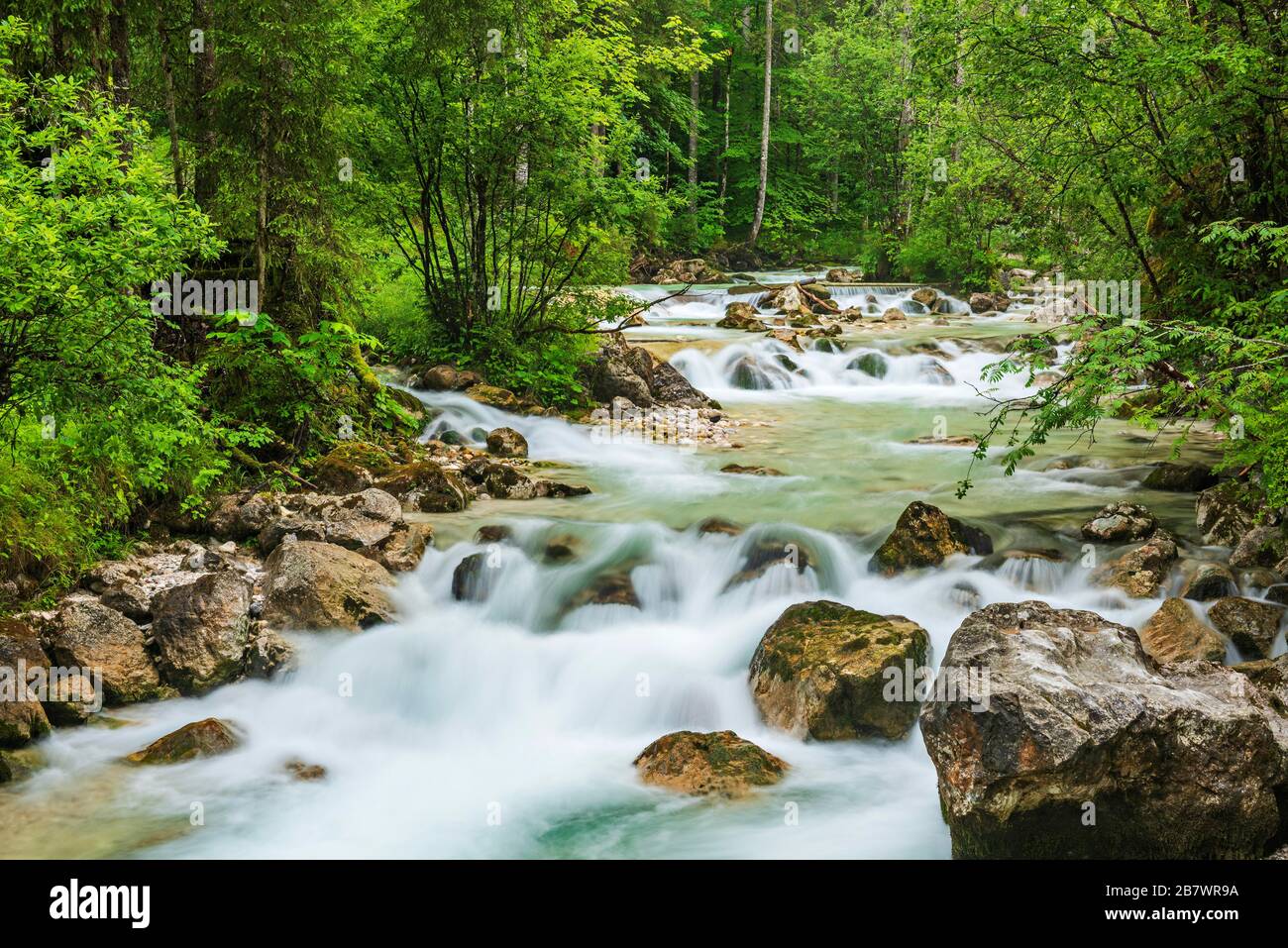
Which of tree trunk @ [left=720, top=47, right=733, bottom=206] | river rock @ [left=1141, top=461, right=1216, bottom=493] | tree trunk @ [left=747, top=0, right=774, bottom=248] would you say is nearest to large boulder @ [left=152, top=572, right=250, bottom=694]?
river rock @ [left=1141, top=461, right=1216, bottom=493]

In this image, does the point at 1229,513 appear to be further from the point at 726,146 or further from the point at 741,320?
the point at 726,146

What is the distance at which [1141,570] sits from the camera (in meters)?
7.17

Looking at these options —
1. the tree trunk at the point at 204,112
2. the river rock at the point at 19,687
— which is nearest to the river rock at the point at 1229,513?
the river rock at the point at 19,687

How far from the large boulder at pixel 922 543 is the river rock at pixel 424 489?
4.22 meters

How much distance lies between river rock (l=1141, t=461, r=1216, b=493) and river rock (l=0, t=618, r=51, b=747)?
9.74 m

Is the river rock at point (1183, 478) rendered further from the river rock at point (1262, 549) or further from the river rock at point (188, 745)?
the river rock at point (188, 745)

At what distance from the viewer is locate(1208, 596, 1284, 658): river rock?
20.1ft

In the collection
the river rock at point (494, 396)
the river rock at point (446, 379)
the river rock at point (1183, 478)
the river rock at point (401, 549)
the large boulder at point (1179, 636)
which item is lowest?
the large boulder at point (1179, 636)

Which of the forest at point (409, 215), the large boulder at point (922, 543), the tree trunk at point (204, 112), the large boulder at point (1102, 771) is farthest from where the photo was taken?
the tree trunk at point (204, 112)

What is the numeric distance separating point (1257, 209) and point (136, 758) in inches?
A: 397

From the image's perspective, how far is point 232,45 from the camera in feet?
29.1

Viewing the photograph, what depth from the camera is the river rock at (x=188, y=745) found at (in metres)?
5.65

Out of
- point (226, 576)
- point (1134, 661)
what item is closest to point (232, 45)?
point (226, 576)
